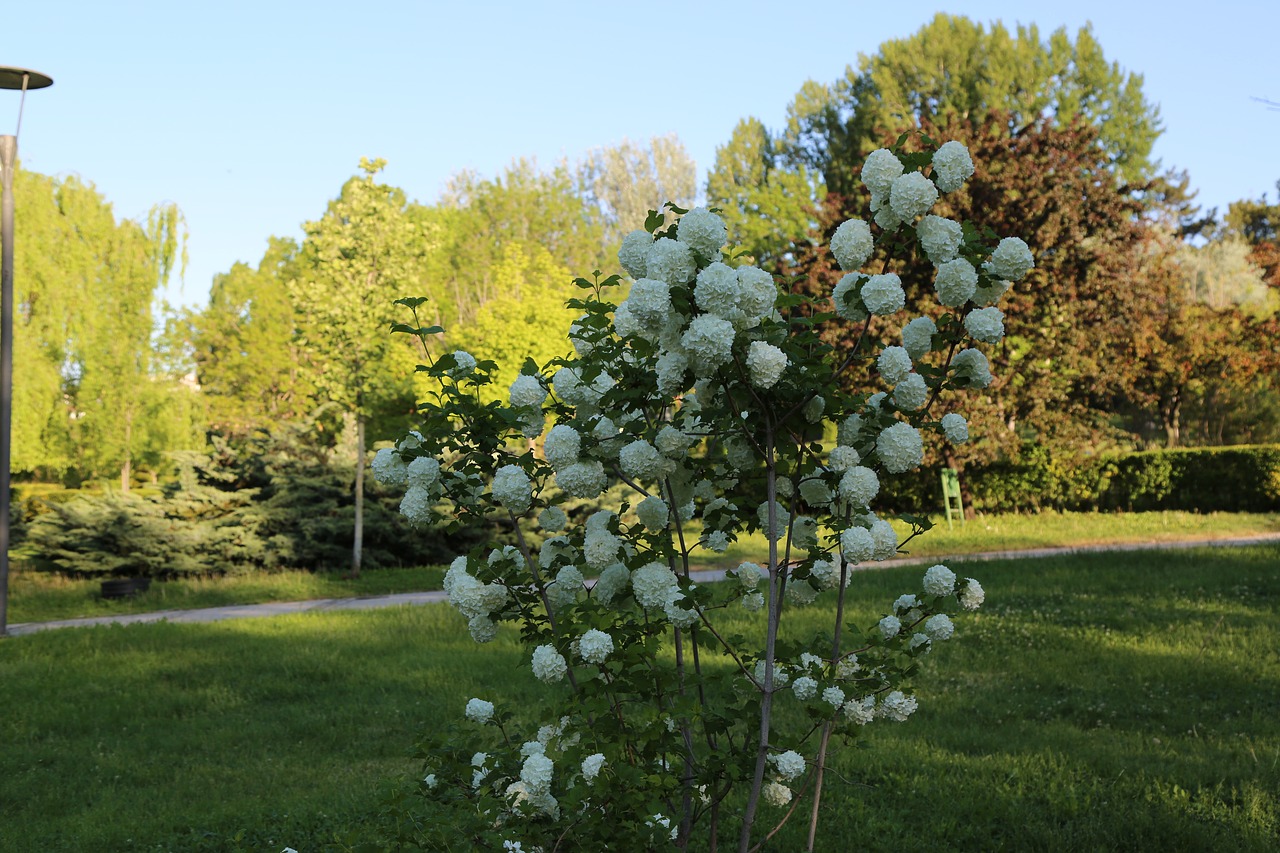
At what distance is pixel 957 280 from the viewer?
8.68ft

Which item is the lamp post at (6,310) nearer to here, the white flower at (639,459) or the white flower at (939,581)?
the white flower at (639,459)

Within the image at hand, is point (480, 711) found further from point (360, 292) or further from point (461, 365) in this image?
point (360, 292)

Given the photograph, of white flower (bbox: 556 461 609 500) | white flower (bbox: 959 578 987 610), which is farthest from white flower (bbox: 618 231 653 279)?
white flower (bbox: 959 578 987 610)

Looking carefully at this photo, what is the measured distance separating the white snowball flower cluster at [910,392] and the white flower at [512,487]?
103 cm

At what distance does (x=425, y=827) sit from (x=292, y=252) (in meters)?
35.3

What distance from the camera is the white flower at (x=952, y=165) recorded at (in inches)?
106

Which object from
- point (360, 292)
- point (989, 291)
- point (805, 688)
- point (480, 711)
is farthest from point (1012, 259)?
point (360, 292)

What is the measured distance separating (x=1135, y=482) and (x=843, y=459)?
18.1m

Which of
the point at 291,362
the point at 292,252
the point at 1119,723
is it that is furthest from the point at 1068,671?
the point at 292,252

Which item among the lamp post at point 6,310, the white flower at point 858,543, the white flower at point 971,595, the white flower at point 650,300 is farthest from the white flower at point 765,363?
the lamp post at point 6,310

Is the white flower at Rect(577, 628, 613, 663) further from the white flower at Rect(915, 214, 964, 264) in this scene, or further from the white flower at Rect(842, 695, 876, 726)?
the white flower at Rect(915, 214, 964, 264)

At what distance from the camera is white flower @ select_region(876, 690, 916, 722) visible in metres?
2.89

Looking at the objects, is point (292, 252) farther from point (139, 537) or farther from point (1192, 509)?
point (1192, 509)

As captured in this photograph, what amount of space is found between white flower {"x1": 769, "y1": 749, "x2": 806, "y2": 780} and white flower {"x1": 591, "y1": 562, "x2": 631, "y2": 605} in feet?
2.02
